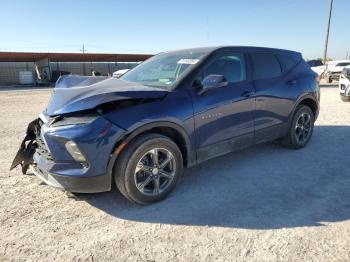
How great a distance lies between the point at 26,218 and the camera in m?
3.32

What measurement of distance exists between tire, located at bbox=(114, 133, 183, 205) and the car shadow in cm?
17

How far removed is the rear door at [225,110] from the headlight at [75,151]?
54.7 inches

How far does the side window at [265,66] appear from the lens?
4664 mm

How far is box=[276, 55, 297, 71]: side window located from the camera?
5.20m

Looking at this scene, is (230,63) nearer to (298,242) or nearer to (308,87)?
(308,87)

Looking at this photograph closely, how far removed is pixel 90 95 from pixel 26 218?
58.0 inches

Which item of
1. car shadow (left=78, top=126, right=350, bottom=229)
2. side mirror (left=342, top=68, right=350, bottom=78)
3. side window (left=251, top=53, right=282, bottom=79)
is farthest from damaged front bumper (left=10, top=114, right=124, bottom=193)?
side mirror (left=342, top=68, right=350, bottom=78)

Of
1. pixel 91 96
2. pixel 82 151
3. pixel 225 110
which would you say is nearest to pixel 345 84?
pixel 225 110

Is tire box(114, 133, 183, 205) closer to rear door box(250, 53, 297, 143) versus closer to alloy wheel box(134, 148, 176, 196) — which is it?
alloy wheel box(134, 148, 176, 196)

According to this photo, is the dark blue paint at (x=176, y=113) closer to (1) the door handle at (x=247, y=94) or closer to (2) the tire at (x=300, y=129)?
(1) the door handle at (x=247, y=94)

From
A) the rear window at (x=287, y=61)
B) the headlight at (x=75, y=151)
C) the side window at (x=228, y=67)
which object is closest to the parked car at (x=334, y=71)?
the rear window at (x=287, y=61)

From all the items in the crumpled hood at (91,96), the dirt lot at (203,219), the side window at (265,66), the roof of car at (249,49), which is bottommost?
the dirt lot at (203,219)

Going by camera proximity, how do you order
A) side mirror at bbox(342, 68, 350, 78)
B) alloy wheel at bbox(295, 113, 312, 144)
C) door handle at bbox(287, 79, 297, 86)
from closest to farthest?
1. door handle at bbox(287, 79, 297, 86)
2. alloy wheel at bbox(295, 113, 312, 144)
3. side mirror at bbox(342, 68, 350, 78)

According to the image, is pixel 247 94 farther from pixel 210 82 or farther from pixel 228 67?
pixel 210 82
